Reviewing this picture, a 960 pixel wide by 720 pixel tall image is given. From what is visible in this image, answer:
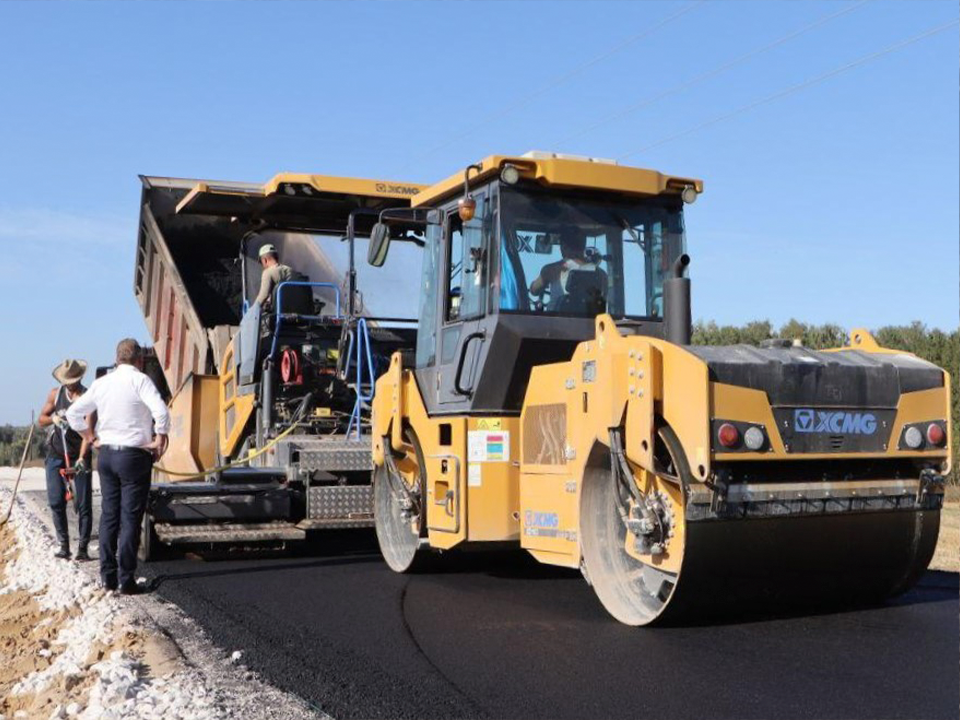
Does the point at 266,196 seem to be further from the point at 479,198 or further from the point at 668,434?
the point at 668,434

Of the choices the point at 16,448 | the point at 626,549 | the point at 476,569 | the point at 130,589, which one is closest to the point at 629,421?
the point at 626,549

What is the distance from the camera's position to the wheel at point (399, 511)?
301 inches

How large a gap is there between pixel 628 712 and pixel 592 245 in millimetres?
3416

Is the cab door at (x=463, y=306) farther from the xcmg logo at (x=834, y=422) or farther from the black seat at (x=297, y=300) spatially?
the black seat at (x=297, y=300)

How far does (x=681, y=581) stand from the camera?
5266 millimetres

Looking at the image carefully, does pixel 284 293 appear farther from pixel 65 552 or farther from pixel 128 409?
pixel 128 409

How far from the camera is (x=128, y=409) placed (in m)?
7.09

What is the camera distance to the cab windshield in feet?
22.3

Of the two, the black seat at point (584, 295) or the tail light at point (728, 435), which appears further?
the black seat at point (584, 295)

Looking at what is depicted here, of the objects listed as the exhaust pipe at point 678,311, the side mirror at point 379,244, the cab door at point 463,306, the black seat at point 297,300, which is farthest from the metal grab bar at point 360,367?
the exhaust pipe at point 678,311

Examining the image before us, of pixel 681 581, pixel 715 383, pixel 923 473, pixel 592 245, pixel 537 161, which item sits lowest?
pixel 681 581

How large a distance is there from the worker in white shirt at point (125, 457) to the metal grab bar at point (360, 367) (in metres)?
2.33

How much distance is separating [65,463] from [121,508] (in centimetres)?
214

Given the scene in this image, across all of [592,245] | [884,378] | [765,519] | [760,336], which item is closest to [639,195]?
[592,245]
